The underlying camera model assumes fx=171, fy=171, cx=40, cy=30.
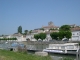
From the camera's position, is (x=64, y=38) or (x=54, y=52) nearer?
(x=54, y=52)

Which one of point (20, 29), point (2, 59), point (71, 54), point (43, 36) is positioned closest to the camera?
point (2, 59)

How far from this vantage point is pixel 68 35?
70.4 m

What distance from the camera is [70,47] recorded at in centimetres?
3209

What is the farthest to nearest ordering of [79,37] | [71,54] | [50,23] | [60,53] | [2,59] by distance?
[50,23] < [79,37] < [60,53] < [71,54] < [2,59]

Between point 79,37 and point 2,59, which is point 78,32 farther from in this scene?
point 2,59

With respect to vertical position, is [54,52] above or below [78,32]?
below

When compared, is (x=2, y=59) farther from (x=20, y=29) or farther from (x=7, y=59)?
→ (x=20, y=29)

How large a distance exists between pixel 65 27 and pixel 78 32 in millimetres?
21171

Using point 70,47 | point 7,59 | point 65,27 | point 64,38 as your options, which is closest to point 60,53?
point 70,47

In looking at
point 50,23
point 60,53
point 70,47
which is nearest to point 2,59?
point 60,53

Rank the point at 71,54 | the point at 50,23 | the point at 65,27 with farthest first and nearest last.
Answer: the point at 50,23 < the point at 65,27 < the point at 71,54

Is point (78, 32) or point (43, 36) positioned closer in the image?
point (78, 32)

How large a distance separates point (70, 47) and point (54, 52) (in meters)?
3.94

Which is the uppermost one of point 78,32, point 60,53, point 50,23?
point 50,23
